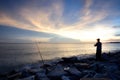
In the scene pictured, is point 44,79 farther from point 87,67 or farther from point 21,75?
point 87,67

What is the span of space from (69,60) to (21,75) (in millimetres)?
6721

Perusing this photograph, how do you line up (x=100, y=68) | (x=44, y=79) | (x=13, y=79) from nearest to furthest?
(x=44, y=79) < (x=13, y=79) < (x=100, y=68)

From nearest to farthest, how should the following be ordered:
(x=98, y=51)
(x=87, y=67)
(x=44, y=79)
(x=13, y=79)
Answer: (x=44, y=79), (x=13, y=79), (x=87, y=67), (x=98, y=51)

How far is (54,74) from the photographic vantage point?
852 cm

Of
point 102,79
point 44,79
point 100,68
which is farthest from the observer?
point 100,68

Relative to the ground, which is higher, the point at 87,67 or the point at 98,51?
the point at 98,51

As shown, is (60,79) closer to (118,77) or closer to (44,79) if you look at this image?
(44,79)

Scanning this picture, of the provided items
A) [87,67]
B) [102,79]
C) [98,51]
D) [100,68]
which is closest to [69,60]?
[98,51]

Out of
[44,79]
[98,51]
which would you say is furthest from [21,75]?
[98,51]

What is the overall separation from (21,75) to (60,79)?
8.64ft

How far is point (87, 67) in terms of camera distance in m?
10.8

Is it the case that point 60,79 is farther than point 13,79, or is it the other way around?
point 13,79

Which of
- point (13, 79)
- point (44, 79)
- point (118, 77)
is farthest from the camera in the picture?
point (13, 79)

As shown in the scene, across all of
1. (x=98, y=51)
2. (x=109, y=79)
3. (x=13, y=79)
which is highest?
(x=98, y=51)
